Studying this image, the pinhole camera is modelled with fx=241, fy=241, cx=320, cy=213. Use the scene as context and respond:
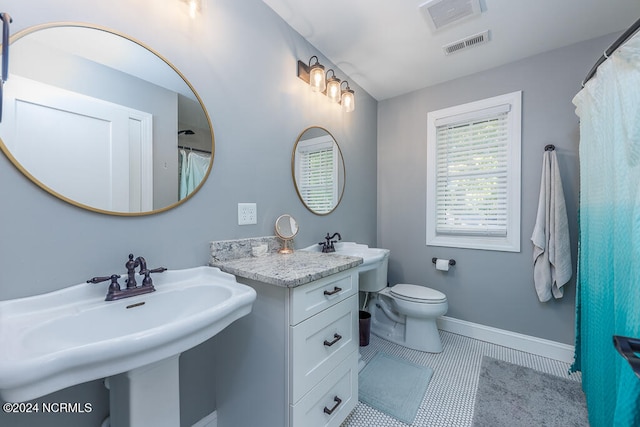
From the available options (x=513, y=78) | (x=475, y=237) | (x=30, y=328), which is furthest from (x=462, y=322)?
(x=30, y=328)

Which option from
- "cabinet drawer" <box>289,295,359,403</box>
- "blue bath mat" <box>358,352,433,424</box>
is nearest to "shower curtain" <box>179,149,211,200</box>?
"cabinet drawer" <box>289,295,359,403</box>

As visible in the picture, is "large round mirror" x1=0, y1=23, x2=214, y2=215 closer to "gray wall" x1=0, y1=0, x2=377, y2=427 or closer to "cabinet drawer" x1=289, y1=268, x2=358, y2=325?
"gray wall" x1=0, y1=0, x2=377, y2=427

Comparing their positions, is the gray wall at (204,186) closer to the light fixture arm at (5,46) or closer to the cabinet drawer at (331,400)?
the light fixture arm at (5,46)

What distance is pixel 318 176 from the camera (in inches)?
76.0

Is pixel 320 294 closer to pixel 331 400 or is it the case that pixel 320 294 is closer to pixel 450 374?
pixel 331 400

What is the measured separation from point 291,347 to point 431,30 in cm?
219

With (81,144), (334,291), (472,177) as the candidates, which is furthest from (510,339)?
(81,144)

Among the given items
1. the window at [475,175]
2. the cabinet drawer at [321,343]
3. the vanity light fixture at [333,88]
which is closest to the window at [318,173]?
the vanity light fixture at [333,88]

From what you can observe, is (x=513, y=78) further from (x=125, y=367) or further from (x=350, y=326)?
(x=125, y=367)

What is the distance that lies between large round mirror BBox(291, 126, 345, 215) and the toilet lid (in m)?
0.95

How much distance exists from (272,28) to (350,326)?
189 centimetres

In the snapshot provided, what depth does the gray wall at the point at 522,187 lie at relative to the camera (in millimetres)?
1886

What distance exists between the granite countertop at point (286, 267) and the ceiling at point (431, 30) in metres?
1.58

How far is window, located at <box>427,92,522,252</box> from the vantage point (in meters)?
2.09
